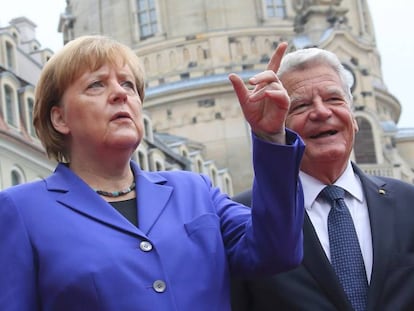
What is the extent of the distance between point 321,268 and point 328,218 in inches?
10.0

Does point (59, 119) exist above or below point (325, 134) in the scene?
above

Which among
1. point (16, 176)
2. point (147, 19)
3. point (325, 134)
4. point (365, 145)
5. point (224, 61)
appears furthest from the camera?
point (147, 19)

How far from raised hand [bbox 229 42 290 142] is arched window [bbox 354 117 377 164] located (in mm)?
38942

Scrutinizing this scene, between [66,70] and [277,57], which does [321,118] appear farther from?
[66,70]

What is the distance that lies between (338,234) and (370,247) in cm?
14

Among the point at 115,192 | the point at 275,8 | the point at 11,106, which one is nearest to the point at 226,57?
the point at 275,8

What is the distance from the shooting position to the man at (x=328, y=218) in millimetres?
3973

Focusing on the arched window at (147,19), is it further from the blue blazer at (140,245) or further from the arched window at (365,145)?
the blue blazer at (140,245)

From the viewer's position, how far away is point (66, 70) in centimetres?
357

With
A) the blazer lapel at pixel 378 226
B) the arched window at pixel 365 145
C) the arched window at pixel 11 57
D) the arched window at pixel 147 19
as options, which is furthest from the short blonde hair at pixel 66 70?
the arched window at pixel 147 19

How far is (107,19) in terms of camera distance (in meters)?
48.8

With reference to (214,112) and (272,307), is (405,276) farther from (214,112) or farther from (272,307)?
Result: (214,112)

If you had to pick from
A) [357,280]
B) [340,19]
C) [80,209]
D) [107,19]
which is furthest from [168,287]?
[107,19]

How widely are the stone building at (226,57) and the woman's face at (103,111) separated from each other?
36789 millimetres
